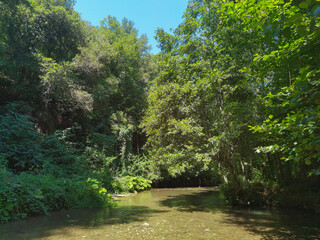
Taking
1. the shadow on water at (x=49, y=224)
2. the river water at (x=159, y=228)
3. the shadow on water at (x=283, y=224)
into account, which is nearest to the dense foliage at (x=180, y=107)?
the shadow on water at (x=49, y=224)

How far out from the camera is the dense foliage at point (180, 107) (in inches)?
156

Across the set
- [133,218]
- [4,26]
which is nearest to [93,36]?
[4,26]

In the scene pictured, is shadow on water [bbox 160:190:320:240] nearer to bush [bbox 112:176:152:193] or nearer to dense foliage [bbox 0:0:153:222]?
dense foliage [bbox 0:0:153:222]

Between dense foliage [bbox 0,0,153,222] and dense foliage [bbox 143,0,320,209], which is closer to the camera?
dense foliage [bbox 143,0,320,209]

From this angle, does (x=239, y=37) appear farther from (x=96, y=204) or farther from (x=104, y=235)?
(x=96, y=204)

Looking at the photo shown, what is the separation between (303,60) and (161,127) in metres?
6.69

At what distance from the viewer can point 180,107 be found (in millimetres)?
9664

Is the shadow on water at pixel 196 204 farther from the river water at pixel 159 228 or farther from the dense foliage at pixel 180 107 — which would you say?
the river water at pixel 159 228

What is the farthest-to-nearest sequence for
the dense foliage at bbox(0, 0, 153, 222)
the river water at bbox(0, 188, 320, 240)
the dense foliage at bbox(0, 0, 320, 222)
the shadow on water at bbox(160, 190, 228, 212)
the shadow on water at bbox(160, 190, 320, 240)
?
the shadow on water at bbox(160, 190, 228, 212) < the dense foliage at bbox(0, 0, 153, 222) < the shadow on water at bbox(160, 190, 320, 240) < the river water at bbox(0, 188, 320, 240) < the dense foliage at bbox(0, 0, 320, 222)

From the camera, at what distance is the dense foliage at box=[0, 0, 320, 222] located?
3.96 m

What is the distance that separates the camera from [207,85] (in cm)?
886

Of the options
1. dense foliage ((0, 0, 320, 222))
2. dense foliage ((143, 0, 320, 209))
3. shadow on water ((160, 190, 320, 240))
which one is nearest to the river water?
shadow on water ((160, 190, 320, 240))

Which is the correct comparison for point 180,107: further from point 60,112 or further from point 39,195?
point 60,112

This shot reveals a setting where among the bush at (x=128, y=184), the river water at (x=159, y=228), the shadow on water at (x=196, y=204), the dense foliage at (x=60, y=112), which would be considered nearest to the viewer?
the river water at (x=159, y=228)
